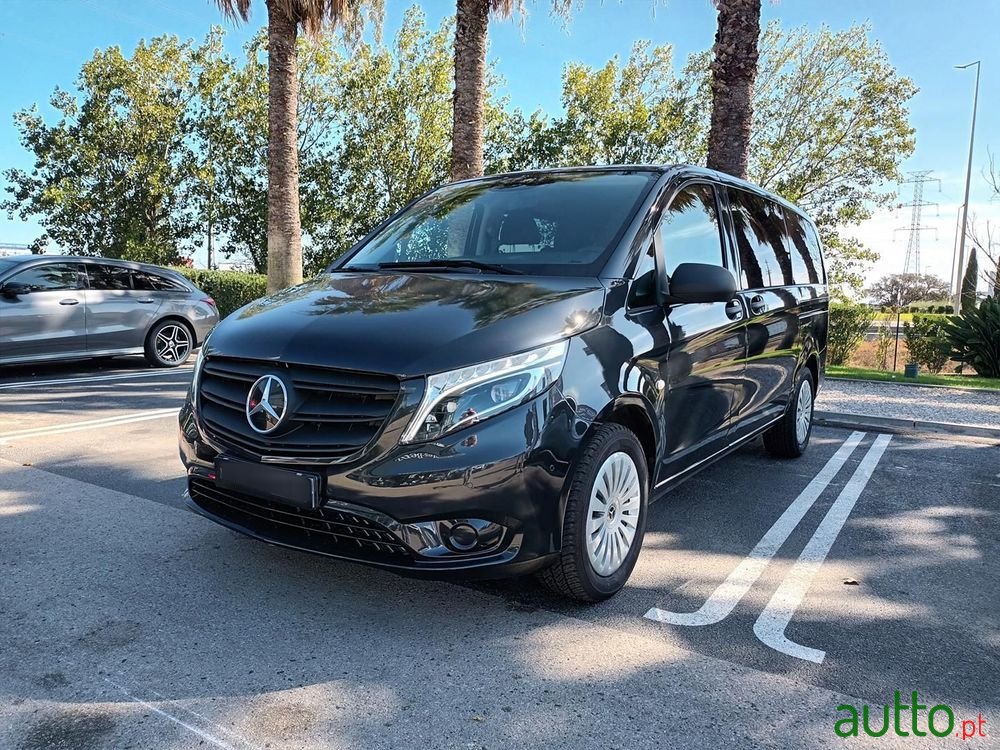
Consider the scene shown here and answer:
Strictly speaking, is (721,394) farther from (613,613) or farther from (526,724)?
(526,724)

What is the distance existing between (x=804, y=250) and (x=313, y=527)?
4.76 metres

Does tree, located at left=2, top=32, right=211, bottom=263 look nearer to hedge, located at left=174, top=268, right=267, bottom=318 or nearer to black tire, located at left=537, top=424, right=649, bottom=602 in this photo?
hedge, located at left=174, top=268, right=267, bottom=318

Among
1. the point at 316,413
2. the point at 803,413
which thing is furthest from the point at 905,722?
the point at 803,413

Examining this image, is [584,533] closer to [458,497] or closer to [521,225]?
[458,497]

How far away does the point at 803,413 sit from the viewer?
6.19 m

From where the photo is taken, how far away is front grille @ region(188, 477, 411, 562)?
8.89ft

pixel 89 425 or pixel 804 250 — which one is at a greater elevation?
pixel 804 250

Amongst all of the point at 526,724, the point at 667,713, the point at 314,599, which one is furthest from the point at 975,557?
the point at 314,599

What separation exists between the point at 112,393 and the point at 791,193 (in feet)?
71.3

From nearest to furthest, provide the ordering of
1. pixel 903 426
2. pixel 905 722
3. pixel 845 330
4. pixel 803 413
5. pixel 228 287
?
pixel 905 722 < pixel 803 413 < pixel 903 426 < pixel 845 330 < pixel 228 287

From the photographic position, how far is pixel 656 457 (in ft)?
→ 11.4

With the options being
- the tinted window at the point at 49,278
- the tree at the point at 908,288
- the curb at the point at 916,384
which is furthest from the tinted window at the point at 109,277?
the tree at the point at 908,288

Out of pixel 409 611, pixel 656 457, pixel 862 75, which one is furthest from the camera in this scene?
pixel 862 75

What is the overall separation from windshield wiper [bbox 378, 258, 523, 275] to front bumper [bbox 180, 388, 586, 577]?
3.38 ft
